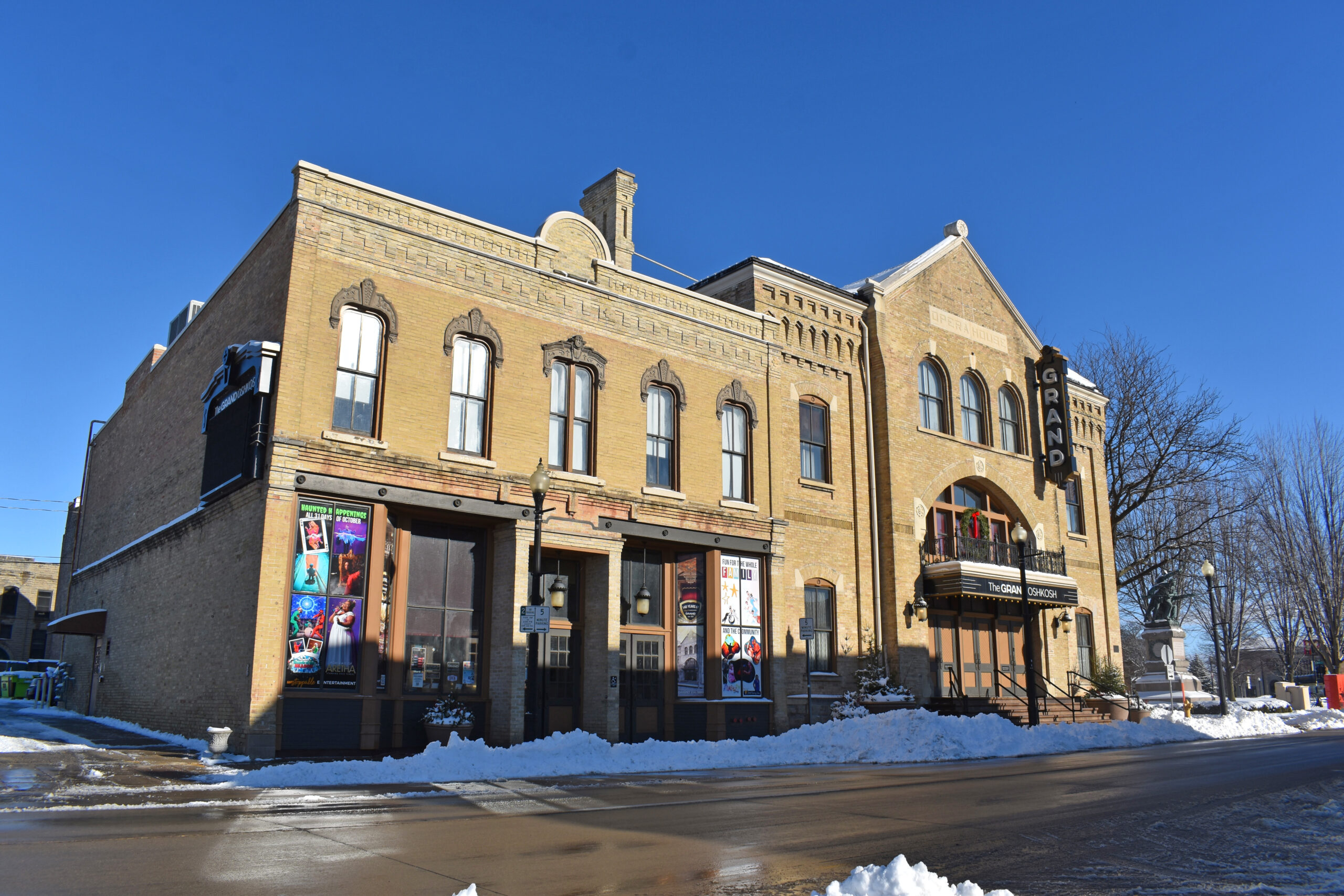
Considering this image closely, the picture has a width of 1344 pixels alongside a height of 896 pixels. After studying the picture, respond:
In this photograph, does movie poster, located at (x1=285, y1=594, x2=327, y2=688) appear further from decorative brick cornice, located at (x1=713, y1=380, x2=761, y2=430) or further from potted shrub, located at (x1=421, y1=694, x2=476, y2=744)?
decorative brick cornice, located at (x1=713, y1=380, x2=761, y2=430)

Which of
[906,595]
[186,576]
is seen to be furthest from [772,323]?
[186,576]

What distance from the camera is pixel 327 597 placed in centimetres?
1711

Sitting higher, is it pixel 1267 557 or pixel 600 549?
pixel 1267 557

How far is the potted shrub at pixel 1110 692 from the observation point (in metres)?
30.4

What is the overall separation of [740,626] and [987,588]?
9.02 meters

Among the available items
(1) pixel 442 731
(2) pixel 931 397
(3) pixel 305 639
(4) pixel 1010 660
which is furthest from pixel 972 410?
(3) pixel 305 639

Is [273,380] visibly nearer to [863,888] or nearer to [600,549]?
[600,549]

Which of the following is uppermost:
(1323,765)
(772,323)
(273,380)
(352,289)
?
(772,323)

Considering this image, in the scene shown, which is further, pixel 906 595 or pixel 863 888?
pixel 906 595

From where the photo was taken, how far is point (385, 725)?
17.7 meters

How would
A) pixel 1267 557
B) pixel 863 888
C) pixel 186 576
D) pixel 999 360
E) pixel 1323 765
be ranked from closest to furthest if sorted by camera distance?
pixel 863 888 → pixel 1323 765 → pixel 186 576 → pixel 999 360 → pixel 1267 557

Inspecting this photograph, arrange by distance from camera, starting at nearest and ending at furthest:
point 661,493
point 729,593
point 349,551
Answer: point 349,551
point 661,493
point 729,593

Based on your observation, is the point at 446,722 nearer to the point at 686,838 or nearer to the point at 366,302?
the point at 366,302

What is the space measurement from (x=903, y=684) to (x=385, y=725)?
48.3ft
